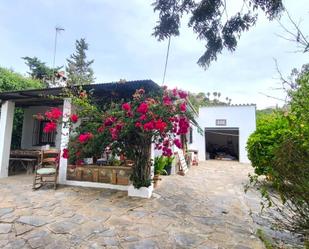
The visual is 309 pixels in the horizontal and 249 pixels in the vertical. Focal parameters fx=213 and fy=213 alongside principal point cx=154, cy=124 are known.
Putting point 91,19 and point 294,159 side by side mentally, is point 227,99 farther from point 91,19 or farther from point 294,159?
point 294,159

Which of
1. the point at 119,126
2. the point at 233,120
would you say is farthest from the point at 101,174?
the point at 233,120

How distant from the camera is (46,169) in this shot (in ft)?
20.8

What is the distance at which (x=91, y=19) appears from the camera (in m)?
6.32

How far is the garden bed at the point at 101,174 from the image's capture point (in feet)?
21.0

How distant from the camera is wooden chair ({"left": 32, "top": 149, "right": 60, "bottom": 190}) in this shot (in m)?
6.25

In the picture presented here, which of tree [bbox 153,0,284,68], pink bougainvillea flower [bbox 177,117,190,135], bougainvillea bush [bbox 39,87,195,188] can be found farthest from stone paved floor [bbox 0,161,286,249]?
tree [bbox 153,0,284,68]

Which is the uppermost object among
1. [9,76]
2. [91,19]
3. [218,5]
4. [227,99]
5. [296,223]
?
[227,99]

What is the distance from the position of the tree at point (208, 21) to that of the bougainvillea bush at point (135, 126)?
1.55m

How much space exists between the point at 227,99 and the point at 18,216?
3288 cm

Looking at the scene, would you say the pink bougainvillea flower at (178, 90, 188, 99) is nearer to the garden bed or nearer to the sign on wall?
the garden bed

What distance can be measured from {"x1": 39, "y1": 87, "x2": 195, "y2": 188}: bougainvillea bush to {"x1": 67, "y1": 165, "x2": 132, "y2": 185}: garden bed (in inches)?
29.1

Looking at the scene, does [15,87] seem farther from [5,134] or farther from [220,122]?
[220,122]

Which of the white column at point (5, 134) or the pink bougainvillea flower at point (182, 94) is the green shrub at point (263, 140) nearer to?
the pink bougainvillea flower at point (182, 94)

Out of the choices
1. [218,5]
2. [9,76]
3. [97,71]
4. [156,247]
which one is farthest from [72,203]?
[97,71]
